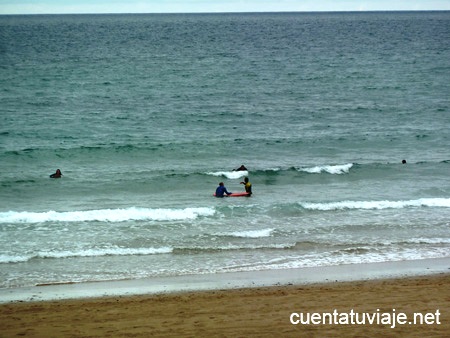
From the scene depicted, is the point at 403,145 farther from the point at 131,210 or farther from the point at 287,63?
the point at 287,63

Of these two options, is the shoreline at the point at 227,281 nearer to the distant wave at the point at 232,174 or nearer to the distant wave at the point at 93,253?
the distant wave at the point at 93,253

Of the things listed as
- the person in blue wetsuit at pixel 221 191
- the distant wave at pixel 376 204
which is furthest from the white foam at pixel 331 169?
the person in blue wetsuit at pixel 221 191

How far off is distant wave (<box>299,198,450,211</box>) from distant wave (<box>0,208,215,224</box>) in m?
3.70

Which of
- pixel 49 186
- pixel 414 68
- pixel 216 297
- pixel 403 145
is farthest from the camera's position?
pixel 414 68

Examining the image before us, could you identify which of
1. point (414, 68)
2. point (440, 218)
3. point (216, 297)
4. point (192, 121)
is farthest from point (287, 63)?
point (216, 297)

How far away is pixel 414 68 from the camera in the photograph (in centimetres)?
6166

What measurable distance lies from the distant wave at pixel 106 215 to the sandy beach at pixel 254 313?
23.3 feet

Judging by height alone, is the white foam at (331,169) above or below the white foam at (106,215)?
above

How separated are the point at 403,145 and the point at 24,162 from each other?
18336 mm

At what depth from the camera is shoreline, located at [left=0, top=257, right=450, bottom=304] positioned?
45.9 feet

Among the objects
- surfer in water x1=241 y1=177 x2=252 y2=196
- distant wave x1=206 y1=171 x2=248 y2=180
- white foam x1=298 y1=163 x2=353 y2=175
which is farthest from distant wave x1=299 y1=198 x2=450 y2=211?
distant wave x1=206 y1=171 x2=248 y2=180

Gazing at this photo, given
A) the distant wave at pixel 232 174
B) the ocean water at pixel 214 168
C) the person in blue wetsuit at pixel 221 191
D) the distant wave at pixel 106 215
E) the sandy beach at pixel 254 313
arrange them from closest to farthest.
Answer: the sandy beach at pixel 254 313, the ocean water at pixel 214 168, the distant wave at pixel 106 215, the person in blue wetsuit at pixel 221 191, the distant wave at pixel 232 174

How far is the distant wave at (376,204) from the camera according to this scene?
21922 mm

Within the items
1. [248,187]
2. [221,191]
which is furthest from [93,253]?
[248,187]
